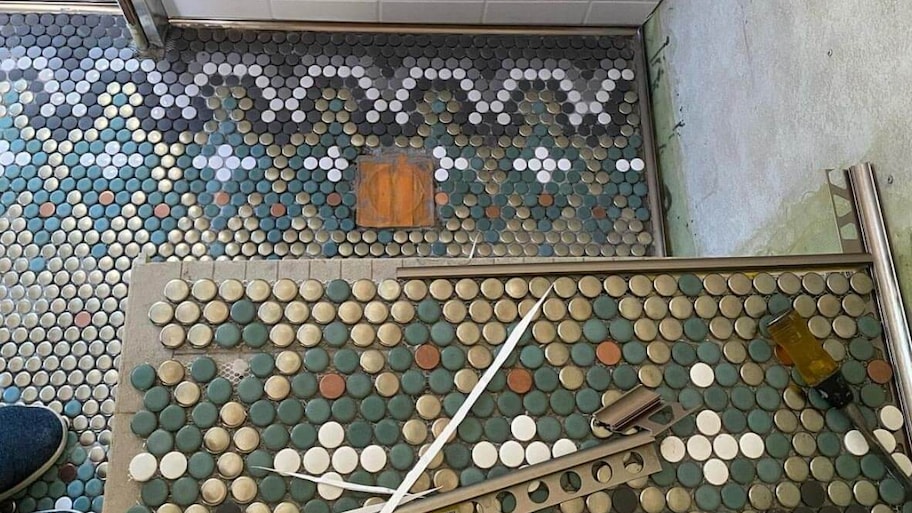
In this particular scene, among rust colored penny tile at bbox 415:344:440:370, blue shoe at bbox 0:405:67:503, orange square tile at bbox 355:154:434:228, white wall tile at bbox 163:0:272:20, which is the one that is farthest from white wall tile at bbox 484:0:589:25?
blue shoe at bbox 0:405:67:503

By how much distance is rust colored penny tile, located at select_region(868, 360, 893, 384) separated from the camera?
1016mm

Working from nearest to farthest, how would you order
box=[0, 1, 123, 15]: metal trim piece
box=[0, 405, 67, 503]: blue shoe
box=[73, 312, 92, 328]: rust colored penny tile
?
1. box=[0, 405, 67, 503]: blue shoe
2. box=[73, 312, 92, 328]: rust colored penny tile
3. box=[0, 1, 123, 15]: metal trim piece

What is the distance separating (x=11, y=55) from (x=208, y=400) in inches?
53.4

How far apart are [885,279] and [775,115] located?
42 cm

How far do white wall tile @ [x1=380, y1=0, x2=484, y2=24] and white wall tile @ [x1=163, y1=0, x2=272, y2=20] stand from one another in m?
0.31

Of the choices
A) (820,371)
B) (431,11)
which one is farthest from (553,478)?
(431,11)

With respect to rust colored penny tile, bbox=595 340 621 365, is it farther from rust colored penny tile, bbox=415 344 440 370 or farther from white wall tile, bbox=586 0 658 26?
white wall tile, bbox=586 0 658 26

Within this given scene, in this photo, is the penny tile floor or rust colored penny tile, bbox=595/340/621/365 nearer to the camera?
rust colored penny tile, bbox=595/340/621/365

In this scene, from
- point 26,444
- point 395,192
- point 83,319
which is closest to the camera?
point 26,444

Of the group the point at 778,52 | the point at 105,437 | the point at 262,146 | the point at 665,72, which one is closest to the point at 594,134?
the point at 665,72

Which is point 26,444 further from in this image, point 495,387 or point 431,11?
point 431,11

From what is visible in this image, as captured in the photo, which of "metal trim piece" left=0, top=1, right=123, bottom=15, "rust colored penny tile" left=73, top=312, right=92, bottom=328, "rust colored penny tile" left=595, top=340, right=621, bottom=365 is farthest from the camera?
"metal trim piece" left=0, top=1, right=123, bottom=15

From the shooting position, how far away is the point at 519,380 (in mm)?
1003

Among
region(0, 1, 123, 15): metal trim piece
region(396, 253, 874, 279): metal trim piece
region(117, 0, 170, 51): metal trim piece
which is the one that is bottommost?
region(396, 253, 874, 279): metal trim piece
